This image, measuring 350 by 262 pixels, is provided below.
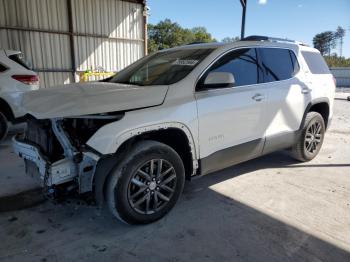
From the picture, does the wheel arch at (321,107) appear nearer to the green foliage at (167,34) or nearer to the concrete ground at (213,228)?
the concrete ground at (213,228)

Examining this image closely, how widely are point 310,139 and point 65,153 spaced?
3.87 m

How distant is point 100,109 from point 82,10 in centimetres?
1210

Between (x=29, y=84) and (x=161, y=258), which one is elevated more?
(x=29, y=84)

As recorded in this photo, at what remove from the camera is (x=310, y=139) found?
514 centimetres

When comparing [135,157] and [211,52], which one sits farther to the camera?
[211,52]

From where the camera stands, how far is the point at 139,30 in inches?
606

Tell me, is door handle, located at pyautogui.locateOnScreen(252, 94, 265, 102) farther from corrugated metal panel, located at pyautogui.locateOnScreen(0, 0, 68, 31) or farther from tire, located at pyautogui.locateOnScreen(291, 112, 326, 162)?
corrugated metal panel, located at pyautogui.locateOnScreen(0, 0, 68, 31)

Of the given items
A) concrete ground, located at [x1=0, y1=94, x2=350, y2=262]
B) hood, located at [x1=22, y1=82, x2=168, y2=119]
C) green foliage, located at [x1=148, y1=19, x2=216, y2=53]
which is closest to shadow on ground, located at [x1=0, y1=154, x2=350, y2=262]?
concrete ground, located at [x1=0, y1=94, x2=350, y2=262]

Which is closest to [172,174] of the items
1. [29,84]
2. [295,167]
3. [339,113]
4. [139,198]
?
[139,198]

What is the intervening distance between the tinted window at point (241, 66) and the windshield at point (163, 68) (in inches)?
8.1

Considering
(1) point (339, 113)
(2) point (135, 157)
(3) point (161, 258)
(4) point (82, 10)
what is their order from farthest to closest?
(4) point (82, 10), (1) point (339, 113), (2) point (135, 157), (3) point (161, 258)

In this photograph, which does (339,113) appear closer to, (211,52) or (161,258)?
(211,52)

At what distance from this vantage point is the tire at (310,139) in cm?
493

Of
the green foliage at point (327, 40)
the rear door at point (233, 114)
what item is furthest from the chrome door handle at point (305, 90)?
the green foliage at point (327, 40)
